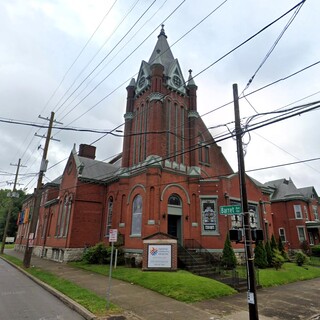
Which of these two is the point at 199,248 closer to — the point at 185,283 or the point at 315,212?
the point at 185,283

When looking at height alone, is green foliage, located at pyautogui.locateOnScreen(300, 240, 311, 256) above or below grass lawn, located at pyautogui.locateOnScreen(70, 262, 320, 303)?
above

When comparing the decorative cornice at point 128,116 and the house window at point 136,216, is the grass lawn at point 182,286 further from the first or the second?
the decorative cornice at point 128,116

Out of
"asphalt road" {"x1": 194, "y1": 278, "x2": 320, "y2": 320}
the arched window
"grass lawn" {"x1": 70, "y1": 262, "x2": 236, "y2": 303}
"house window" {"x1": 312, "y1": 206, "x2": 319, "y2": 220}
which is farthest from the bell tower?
"house window" {"x1": 312, "y1": 206, "x2": 319, "y2": 220}

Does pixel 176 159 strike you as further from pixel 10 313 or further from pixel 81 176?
pixel 10 313

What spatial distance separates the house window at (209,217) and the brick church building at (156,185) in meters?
0.08

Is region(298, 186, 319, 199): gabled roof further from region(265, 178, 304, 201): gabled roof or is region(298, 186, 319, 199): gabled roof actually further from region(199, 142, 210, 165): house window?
region(199, 142, 210, 165): house window

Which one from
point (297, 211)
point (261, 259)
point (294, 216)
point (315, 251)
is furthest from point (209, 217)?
point (297, 211)

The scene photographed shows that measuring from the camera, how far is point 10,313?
25.5ft

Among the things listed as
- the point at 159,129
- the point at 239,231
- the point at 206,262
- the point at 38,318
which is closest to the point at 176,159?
the point at 159,129

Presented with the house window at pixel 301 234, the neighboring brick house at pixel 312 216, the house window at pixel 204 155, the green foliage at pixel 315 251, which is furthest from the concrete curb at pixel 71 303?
the neighboring brick house at pixel 312 216

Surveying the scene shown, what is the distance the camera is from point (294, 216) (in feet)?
118

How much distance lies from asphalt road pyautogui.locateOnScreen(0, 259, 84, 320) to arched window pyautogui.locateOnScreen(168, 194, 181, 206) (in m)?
10.8

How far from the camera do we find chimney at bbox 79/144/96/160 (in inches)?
1310

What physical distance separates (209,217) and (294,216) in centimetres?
2177
